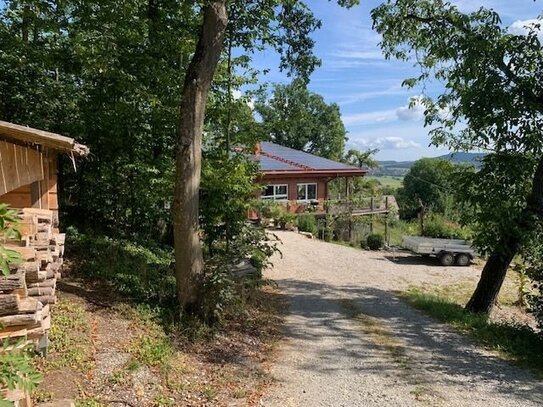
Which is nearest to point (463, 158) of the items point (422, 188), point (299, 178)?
point (299, 178)

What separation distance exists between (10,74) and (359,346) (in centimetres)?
999

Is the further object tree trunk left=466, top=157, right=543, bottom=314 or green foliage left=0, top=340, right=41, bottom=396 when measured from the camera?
tree trunk left=466, top=157, right=543, bottom=314

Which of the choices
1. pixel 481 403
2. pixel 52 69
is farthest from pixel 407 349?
pixel 52 69

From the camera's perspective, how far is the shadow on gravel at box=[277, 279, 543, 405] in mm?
7020

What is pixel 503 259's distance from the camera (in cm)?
1081

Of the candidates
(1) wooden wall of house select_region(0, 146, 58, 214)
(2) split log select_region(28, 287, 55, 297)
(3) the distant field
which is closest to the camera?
(2) split log select_region(28, 287, 55, 297)

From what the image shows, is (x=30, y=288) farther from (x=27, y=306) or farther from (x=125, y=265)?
(x=125, y=265)

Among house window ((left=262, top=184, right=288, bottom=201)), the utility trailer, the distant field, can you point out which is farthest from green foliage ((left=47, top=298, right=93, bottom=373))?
the distant field

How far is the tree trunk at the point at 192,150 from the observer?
7.91 meters

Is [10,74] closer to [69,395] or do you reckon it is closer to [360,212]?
[69,395]

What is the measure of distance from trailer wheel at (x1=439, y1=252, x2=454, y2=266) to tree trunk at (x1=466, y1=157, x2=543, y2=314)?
9.23m

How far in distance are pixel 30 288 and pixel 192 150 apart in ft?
12.0

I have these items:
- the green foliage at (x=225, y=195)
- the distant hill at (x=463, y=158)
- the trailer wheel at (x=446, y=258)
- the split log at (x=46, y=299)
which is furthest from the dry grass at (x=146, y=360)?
the trailer wheel at (x=446, y=258)

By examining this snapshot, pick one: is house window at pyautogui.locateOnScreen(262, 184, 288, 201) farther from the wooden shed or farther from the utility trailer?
the wooden shed
